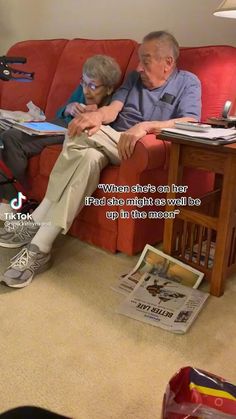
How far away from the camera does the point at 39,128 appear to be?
2045 mm

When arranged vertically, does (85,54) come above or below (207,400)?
above

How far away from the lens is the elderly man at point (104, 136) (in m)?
1.68

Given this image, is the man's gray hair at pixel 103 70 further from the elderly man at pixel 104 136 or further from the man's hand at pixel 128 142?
the man's hand at pixel 128 142

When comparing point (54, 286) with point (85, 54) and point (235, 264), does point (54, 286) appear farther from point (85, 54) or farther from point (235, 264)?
point (85, 54)

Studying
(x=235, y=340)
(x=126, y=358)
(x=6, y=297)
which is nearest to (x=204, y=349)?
(x=235, y=340)

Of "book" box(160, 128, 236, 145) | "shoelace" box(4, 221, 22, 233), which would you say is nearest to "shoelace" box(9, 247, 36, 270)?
"shoelace" box(4, 221, 22, 233)

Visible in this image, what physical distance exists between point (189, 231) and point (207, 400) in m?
A: 0.95

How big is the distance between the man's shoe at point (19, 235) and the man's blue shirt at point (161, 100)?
2.11 ft

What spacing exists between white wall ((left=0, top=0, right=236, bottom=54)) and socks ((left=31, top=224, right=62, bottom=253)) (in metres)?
1.44

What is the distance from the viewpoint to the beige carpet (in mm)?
1105

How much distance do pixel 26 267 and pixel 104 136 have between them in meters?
0.66

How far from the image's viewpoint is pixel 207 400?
A: 35.8 inches

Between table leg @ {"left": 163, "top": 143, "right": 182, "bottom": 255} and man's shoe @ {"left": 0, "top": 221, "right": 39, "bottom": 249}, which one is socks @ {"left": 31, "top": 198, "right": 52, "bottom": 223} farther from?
table leg @ {"left": 163, "top": 143, "right": 182, "bottom": 255}

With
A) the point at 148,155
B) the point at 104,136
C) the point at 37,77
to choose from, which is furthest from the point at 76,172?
the point at 37,77
